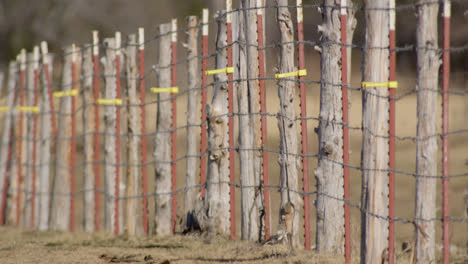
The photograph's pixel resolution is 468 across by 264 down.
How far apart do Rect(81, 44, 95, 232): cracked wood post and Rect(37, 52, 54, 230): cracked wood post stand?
3.11 feet

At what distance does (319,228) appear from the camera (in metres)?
6.65

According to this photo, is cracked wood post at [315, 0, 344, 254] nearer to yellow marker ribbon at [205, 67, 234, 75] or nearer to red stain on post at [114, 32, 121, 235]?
yellow marker ribbon at [205, 67, 234, 75]

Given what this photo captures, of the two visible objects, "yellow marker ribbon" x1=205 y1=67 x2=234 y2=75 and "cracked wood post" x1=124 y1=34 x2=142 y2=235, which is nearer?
"yellow marker ribbon" x1=205 y1=67 x2=234 y2=75

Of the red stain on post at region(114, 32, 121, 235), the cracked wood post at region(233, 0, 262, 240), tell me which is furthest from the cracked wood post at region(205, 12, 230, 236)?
the red stain on post at region(114, 32, 121, 235)

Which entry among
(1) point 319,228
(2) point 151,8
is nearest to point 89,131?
(1) point 319,228

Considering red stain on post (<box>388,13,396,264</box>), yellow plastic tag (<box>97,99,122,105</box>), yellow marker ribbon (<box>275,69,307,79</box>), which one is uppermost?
yellow plastic tag (<box>97,99,122,105</box>)

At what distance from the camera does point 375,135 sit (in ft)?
18.5

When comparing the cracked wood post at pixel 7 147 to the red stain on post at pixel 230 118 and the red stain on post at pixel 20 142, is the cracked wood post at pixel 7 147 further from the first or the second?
the red stain on post at pixel 230 118

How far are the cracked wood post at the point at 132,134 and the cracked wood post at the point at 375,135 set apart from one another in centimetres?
374

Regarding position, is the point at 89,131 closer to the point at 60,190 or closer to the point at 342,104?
the point at 60,190

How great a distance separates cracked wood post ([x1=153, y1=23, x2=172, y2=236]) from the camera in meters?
8.39

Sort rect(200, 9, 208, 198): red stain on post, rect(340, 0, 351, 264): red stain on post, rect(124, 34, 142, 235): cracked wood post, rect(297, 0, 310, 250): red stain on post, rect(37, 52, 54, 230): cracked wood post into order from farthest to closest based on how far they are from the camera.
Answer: rect(37, 52, 54, 230): cracked wood post
rect(124, 34, 142, 235): cracked wood post
rect(200, 9, 208, 198): red stain on post
rect(297, 0, 310, 250): red stain on post
rect(340, 0, 351, 264): red stain on post

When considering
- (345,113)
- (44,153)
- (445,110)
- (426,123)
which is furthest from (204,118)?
(44,153)

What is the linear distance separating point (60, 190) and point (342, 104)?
4858mm
